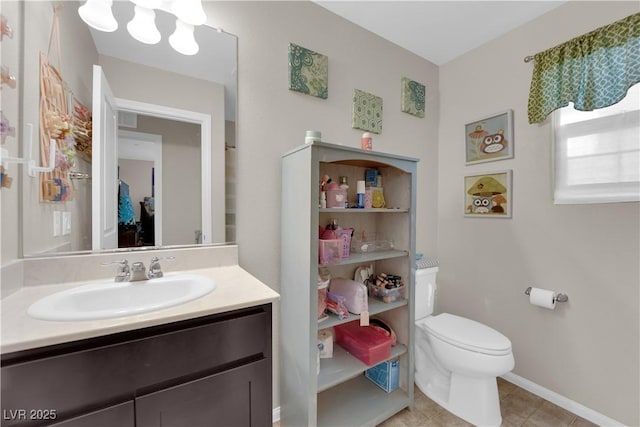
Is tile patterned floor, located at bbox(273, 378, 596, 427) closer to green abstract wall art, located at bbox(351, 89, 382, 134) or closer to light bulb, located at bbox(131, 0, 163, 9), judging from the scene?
green abstract wall art, located at bbox(351, 89, 382, 134)

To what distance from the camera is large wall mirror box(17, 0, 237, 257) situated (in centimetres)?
101

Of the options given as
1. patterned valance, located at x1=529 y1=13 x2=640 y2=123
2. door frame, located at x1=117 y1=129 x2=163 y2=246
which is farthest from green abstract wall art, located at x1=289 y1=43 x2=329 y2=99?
patterned valance, located at x1=529 y1=13 x2=640 y2=123

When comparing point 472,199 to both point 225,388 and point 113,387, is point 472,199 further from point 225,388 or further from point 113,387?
point 113,387

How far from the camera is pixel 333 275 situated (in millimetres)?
1767

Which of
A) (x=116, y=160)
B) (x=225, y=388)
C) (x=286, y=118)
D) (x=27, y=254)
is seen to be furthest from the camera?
(x=286, y=118)

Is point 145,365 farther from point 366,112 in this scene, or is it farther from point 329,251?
point 366,112

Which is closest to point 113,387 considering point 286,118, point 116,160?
point 116,160

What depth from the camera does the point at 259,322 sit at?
915 mm

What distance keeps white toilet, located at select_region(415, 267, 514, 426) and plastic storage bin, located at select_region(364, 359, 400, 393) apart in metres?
0.27

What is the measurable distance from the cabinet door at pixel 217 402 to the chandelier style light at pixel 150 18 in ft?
4.76

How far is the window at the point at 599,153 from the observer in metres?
1.38

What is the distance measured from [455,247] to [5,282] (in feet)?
8.75

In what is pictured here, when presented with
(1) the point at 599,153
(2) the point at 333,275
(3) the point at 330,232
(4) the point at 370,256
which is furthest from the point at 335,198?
(1) the point at 599,153

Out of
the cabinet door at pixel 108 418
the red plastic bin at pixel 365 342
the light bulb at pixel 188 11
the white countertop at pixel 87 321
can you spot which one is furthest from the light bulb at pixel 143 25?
the red plastic bin at pixel 365 342
